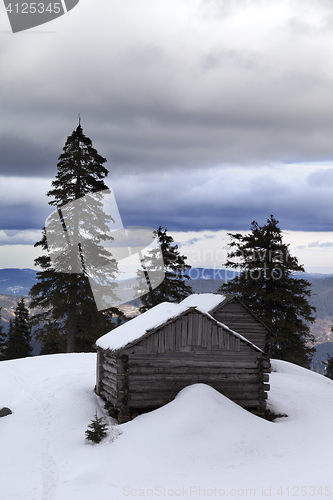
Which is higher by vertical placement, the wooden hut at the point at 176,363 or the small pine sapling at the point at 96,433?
the wooden hut at the point at 176,363

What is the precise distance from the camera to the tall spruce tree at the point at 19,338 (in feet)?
146

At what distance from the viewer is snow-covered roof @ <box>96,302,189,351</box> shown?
47.9 feet

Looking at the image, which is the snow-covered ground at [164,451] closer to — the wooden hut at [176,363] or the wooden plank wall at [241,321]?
the wooden hut at [176,363]

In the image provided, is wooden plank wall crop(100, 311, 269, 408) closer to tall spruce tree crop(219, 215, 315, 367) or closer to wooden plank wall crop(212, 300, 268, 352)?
wooden plank wall crop(212, 300, 268, 352)

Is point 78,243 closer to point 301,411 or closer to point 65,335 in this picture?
point 65,335

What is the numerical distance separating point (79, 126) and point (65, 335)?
1537cm

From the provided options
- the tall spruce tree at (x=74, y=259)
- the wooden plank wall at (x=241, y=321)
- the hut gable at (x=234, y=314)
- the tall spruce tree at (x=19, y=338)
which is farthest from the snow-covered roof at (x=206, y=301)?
the tall spruce tree at (x=19, y=338)

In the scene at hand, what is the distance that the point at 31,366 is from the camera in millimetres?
22469

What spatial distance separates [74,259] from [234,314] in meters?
11.4

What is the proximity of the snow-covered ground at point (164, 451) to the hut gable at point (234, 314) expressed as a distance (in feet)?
25.7

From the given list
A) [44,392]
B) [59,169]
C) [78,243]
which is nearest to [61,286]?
[78,243]

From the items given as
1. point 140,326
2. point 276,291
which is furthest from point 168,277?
point 140,326

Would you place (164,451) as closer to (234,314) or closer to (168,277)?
(234,314)

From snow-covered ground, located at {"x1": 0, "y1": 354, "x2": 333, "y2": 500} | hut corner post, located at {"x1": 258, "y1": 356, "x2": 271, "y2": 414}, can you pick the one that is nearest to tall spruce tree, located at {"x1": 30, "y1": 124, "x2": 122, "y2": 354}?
snow-covered ground, located at {"x1": 0, "y1": 354, "x2": 333, "y2": 500}
